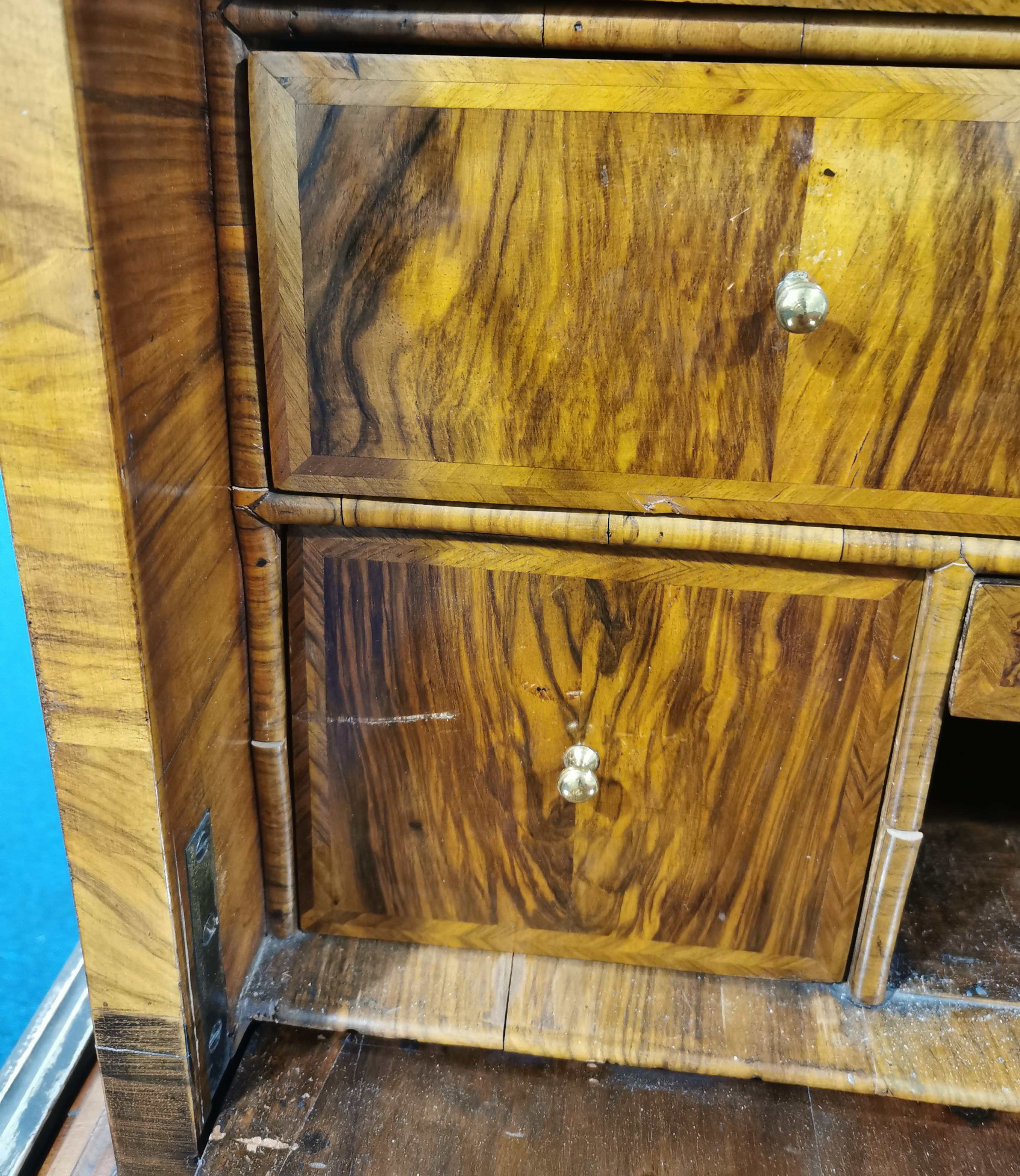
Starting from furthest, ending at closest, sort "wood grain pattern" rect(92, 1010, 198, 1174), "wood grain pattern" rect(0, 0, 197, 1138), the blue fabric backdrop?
the blue fabric backdrop → "wood grain pattern" rect(92, 1010, 198, 1174) → "wood grain pattern" rect(0, 0, 197, 1138)

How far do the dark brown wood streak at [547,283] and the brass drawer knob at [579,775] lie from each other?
0.16m

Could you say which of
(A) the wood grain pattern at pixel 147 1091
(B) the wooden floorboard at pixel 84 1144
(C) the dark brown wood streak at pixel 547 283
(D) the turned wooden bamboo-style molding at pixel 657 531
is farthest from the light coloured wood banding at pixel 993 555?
(B) the wooden floorboard at pixel 84 1144

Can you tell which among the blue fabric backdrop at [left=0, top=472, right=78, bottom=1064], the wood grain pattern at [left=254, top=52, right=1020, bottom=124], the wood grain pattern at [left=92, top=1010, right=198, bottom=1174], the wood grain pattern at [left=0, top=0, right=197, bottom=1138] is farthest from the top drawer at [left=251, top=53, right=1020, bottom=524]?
the blue fabric backdrop at [left=0, top=472, right=78, bottom=1064]

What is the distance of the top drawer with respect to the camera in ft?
1.37

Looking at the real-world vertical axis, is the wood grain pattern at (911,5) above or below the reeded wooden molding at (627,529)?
above

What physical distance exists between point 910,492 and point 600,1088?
36 cm

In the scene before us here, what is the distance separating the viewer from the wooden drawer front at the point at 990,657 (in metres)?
0.47

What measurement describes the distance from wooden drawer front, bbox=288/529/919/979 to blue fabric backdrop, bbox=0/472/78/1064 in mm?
253

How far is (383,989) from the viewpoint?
0.57 metres

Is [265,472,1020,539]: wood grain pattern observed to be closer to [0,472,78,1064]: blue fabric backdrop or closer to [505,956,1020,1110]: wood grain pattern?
[505,956,1020,1110]: wood grain pattern

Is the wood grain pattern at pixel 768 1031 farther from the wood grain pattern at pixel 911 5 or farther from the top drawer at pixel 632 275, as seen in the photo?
the wood grain pattern at pixel 911 5

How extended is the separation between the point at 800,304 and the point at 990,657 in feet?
0.68

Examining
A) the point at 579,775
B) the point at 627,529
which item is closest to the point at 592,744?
the point at 579,775

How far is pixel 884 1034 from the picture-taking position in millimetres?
551
